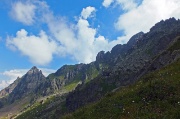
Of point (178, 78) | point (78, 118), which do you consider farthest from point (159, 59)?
point (78, 118)

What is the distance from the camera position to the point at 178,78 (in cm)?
4106

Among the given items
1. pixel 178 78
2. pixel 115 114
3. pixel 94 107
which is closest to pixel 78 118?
pixel 94 107

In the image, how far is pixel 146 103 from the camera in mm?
37312

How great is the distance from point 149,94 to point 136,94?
7.30ft

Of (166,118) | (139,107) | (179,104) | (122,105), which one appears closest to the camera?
(166,118)

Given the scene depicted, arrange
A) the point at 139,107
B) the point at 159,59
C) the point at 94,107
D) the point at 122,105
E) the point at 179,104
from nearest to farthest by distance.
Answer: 1. the point at 179,104
2. the point at 139,107
3. the point at 122,105
4. the point at 94,107
5. the point at 159,59

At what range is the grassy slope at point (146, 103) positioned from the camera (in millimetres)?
34500

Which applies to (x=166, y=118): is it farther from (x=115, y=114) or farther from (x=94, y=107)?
(x=94, y=107)

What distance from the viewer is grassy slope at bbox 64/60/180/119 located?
34.5 m

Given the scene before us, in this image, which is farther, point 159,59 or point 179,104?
point 159,59

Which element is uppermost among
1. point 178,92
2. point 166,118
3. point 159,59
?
point 159,59

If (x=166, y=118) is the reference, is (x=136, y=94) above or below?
above

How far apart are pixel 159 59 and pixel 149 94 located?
51363 mm

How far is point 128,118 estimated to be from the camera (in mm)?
34719
